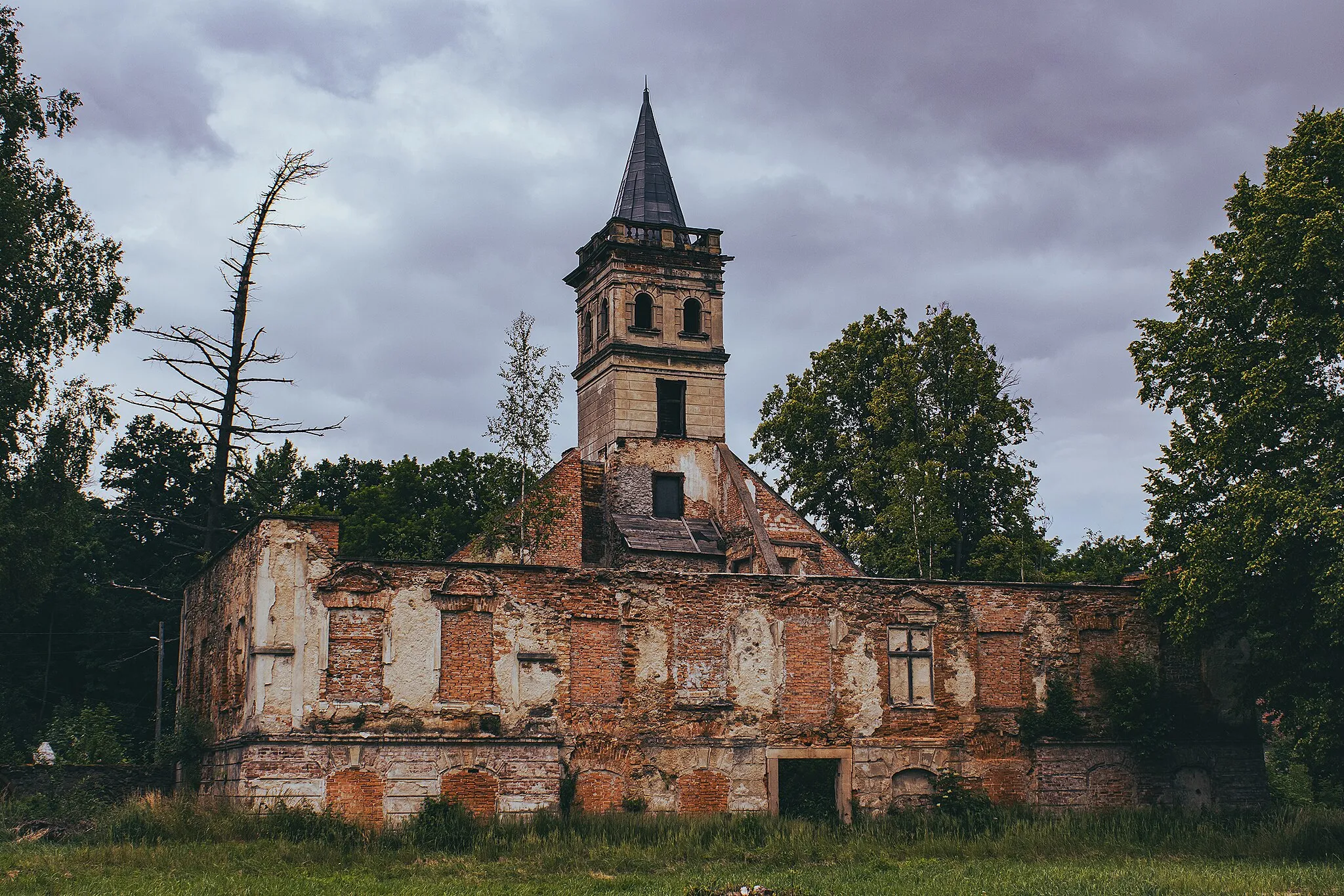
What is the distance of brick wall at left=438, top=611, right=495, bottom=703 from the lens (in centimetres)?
2755

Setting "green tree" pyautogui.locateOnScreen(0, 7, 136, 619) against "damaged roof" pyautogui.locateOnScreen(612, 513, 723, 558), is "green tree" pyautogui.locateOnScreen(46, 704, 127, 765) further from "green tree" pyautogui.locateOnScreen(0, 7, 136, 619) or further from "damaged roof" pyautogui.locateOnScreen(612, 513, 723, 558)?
"damaged roof" pyautogui.locateOnScreen(612, 513, 723, 558)

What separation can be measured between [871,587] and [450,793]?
972 cm

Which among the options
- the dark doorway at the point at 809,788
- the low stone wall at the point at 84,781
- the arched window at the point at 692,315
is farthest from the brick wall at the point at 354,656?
the arched window at the point at 692,315

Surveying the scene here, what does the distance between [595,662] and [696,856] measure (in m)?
5.37

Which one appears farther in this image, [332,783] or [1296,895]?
[332,783]

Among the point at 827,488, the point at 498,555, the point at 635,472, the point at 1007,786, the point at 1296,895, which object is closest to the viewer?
the point at 1296,895

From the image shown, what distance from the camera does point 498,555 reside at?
117 ft

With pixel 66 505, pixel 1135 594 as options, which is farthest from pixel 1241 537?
pixel 66 505

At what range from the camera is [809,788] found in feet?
101

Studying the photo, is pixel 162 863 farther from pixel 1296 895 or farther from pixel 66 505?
pixel 1296 895

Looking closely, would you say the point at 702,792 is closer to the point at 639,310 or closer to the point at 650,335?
the point at 650,335

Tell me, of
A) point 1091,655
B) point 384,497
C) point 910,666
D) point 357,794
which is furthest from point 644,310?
point 357,794

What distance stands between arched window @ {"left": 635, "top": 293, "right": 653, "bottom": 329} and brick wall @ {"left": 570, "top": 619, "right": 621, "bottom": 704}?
15704 millimetres

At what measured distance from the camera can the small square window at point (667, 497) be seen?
41.4 m
